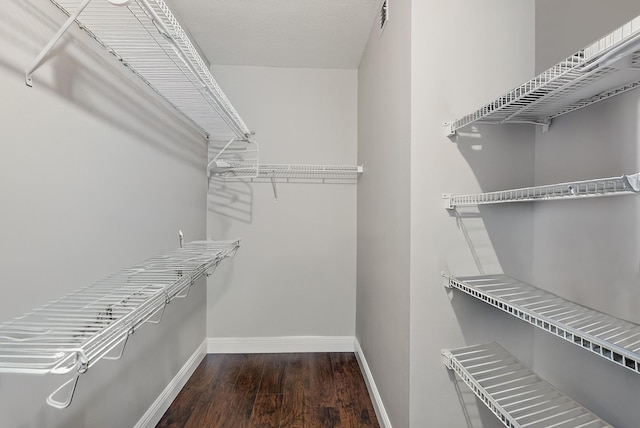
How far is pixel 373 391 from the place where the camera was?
1.92 m

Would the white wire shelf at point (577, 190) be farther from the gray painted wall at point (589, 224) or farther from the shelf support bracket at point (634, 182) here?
the gray painted wall at point (589, 224)

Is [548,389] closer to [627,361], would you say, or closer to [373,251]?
[627,361]

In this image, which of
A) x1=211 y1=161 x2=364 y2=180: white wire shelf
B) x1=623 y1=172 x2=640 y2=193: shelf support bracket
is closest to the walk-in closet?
x1=623 y1=172 x2=640 y2=193: shelf support bracket

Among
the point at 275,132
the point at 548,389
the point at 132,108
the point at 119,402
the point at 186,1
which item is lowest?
the point at 119,402

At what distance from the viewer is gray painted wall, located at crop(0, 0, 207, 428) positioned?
0.88 metres

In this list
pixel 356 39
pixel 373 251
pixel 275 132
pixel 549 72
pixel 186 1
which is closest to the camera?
pixel 549 72

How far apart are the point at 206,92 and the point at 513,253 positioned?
144 centimetres

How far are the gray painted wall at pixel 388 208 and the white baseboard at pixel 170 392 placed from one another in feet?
3.84

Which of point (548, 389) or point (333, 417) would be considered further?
point (333, 417)

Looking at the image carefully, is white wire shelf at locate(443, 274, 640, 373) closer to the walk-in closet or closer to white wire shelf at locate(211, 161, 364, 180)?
the walk-in closet

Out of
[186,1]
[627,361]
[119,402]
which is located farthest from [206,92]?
[627,361]

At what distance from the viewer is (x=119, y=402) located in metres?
1.38

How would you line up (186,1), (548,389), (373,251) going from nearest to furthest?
(548,389), (186,1), (373,251)

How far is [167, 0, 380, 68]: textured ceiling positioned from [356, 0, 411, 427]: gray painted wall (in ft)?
0.51
